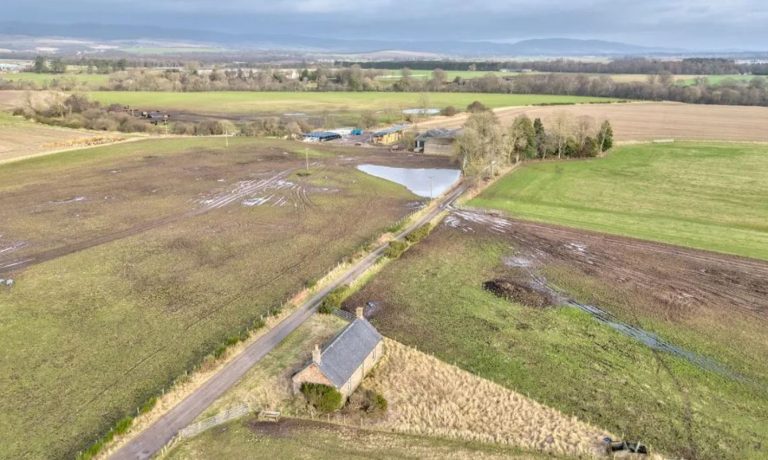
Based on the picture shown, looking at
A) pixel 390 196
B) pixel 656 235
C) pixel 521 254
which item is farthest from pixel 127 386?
pixel 656 235

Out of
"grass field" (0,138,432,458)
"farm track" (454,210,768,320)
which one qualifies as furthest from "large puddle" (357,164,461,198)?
"farm track" (454,210,768,320)

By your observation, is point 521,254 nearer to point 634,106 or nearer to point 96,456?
point 96,456

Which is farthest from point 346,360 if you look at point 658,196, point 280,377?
point 658,196

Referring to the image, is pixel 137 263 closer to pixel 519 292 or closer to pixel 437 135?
pixel 519 292

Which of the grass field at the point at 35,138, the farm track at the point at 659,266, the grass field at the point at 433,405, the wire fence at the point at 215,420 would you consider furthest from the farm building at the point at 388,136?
the wire fence at the point at 215,420

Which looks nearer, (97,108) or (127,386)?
(127,386)

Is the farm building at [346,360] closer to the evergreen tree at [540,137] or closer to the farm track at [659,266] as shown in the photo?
the farm track at [659,266]

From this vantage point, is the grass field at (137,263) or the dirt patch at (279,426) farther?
the grass field at (137,263)
